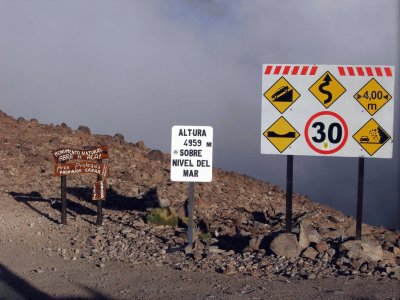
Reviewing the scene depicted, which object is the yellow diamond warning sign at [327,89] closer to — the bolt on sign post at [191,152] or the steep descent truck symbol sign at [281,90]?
the steep descent truck symbol sign at [281,90]

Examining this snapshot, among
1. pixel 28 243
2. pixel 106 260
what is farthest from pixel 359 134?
pixel 28 243

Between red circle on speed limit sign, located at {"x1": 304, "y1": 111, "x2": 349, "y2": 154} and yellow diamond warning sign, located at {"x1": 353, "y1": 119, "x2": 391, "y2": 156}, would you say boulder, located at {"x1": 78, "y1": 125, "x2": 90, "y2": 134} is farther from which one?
yellow diamond warning sign, located at {"x1": 353, "y1": 119, "x2": 391, "y2": 156}

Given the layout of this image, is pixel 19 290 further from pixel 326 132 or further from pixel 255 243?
pixel 326 132

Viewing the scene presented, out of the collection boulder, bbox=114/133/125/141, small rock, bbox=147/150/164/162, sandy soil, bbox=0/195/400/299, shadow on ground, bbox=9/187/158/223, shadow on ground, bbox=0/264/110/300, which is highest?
boulder, bbox=114/133/125/141

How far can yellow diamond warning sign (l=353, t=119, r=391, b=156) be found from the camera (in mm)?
13484

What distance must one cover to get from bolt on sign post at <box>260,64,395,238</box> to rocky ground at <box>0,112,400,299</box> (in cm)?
146

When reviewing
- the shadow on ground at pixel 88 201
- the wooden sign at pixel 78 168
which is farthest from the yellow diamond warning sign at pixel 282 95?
the shadow on ground at pixel 88 201

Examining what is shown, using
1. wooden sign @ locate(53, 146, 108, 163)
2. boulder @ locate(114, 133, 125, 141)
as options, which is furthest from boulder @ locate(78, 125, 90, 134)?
wooden sign @ locate(53, 146, 108, 163)

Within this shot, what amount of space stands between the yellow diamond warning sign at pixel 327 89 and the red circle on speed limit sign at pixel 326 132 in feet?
0.75

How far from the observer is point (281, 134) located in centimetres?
1367

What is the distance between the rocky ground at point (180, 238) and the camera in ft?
35.6

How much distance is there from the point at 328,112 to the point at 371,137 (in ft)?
2.88

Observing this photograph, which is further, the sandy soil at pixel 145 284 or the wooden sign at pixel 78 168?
the wooden sign at pixel 78 168

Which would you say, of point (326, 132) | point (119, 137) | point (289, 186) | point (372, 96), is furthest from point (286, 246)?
point (119, 137)
